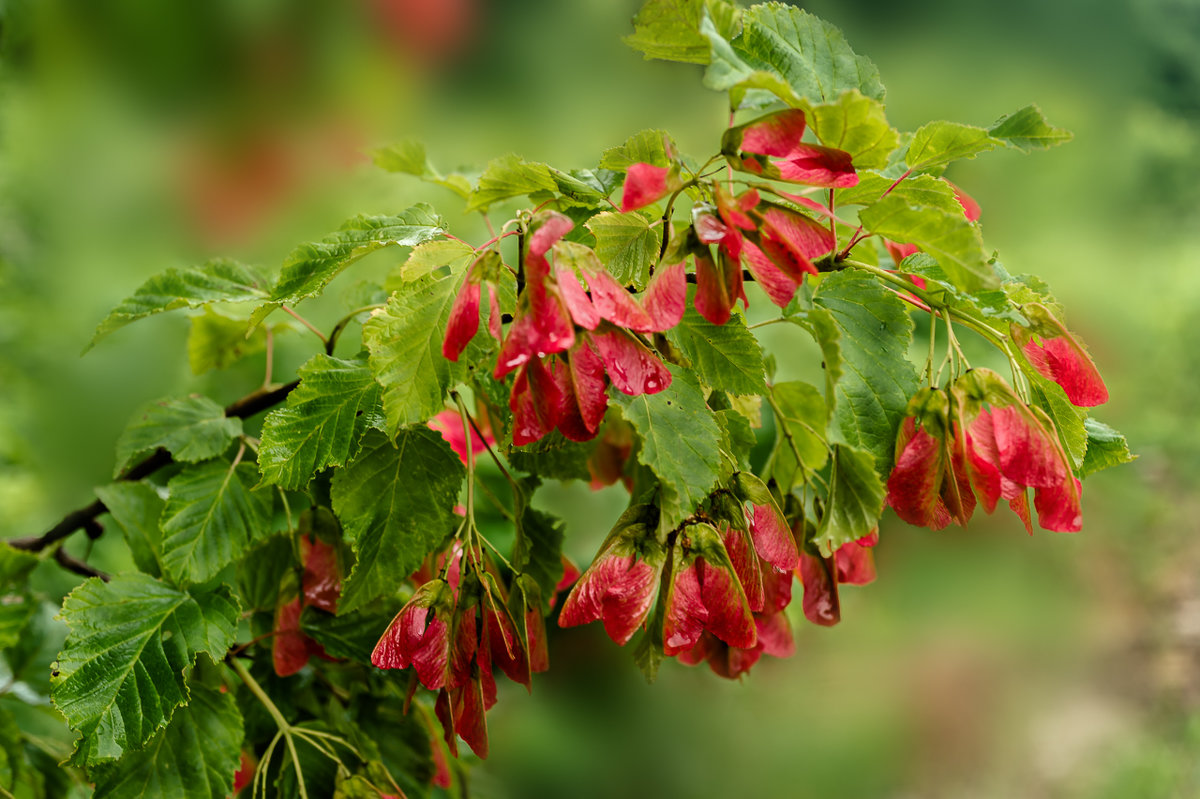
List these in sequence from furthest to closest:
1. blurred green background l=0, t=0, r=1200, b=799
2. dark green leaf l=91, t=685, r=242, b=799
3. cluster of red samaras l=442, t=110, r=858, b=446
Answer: blurred green background l=0, t=0, r=1200, b=799 < dark green leaf l=91, t=685, r=242, b=799 < cluster of red samaras l=442, t=110, r=858, b=446

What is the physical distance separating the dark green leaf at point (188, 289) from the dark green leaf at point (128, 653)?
0.11m

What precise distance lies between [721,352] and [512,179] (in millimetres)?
99

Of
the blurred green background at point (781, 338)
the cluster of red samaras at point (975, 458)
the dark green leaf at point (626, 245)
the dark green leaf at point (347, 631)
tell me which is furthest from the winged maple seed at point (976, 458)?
the blurred green background at point (781, 338)

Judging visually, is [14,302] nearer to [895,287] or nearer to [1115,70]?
[895,287]

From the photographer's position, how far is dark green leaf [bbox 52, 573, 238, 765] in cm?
36

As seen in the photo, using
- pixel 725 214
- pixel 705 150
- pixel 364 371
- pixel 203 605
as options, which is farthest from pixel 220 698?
pixel 705 150

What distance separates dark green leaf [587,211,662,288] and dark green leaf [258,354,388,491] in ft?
0.32

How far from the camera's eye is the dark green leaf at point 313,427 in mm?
340

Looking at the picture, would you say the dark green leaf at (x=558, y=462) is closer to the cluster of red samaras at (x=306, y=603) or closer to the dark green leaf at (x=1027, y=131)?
the cluster of red samaras at (x=306, y=603)

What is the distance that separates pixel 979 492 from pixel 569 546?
2.10 ft

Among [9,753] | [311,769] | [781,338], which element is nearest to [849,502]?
[311,769]

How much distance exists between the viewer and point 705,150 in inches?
82.9

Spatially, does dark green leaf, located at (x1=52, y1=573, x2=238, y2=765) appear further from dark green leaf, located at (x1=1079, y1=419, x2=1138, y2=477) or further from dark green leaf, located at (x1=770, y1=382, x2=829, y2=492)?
dark green leaf, located at (x1=1079, y1=419, x2=1138, y2=477)

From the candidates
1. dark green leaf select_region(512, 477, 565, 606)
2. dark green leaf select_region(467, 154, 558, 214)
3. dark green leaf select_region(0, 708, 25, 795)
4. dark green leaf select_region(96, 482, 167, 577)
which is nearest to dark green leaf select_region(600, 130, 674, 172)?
dark green leaf select_region(467, 154, 558, 214)
